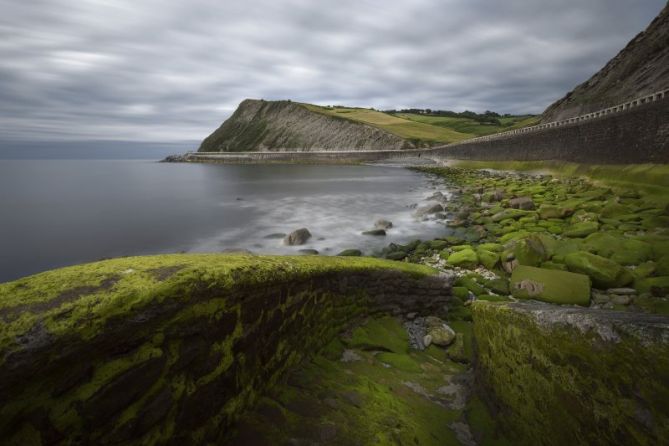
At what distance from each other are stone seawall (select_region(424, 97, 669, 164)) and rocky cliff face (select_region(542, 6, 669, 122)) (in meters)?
13.2

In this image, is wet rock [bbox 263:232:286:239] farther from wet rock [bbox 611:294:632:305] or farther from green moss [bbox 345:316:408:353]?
wet rock [bbox 611:294:632:305]

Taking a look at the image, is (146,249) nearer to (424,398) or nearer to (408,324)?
(408,324)

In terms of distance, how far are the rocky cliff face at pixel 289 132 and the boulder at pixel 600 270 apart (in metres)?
104

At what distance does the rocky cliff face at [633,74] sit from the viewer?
3975cm

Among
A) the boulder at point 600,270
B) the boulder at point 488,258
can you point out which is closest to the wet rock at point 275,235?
the boulder at point 488,258

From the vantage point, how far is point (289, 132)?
150 meters

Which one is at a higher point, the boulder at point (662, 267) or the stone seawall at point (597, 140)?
the stone seawall at point (597, 140)

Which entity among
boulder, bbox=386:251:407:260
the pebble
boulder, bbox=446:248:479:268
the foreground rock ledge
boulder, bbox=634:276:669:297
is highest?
the foreground rock ledge

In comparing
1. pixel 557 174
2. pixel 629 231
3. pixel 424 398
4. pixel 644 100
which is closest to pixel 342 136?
pixel 557 174

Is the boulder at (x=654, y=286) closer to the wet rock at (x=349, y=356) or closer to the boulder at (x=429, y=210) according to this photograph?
A: the wet rock at (x=349, y=356)

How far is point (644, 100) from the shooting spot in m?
22.3

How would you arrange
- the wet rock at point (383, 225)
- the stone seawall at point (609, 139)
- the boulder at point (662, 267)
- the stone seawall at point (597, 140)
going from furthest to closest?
1. the wet rock at point (383, 225)
2. the stone seawall at point (597, 140)
3. the stone seawall at point (609, 139)
4. the boulder at point (662, 267)

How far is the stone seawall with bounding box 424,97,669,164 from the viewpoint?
20.1 meters

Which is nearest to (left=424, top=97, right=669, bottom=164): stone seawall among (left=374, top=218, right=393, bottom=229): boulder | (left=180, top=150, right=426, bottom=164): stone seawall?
(left=374, top=218, right=393, bottom=229): boulder
